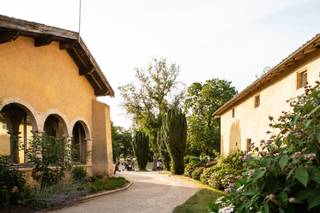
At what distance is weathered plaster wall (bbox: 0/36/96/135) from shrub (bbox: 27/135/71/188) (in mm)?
1902

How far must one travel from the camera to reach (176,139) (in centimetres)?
3269

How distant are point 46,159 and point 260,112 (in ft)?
36.1

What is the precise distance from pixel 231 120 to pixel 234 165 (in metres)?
7.03

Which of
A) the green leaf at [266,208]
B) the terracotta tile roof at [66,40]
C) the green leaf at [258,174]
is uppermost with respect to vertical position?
the terracotta tile roof at [66,40]

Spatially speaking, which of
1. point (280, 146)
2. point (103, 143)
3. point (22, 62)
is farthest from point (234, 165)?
point (280, 146)

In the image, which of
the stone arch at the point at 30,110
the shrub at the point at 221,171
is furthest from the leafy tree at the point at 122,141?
the stone arch at the point at 30,110

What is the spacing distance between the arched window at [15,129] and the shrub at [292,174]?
13395 millimetres

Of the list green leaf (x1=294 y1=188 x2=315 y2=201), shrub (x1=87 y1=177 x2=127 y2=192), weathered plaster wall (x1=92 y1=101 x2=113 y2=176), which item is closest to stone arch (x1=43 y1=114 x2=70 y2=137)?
shrub (x1=87 y1=177 x2=127 y2=192)

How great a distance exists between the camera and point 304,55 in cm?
1366

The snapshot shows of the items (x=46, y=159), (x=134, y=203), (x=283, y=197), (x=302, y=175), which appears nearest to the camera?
(x=302, y=175)

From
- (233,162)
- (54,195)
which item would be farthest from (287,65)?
(54,195)

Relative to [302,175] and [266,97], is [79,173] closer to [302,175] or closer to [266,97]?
[266,97]

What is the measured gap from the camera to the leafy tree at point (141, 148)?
47.0 meters

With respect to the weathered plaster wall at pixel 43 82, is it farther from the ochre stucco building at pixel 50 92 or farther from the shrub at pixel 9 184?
the shrub at pixel 9 184
